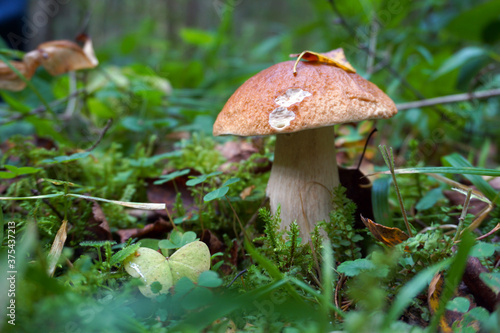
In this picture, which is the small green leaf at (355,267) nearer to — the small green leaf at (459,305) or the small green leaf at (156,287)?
the small green leaf at (459,305)

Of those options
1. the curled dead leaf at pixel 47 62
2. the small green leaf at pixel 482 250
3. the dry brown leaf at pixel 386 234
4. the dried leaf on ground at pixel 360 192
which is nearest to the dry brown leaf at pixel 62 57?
the curled dead leaf at pixel 47 62

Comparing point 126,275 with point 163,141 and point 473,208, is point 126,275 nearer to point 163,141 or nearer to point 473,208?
point 473,208

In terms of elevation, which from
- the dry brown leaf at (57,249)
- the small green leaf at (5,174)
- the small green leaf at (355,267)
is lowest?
the dry brown leaf at (57,249)

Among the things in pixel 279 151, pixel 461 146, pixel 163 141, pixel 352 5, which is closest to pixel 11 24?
pixel 163 141

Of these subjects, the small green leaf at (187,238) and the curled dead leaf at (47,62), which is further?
the curled dead leaf at (47,62)

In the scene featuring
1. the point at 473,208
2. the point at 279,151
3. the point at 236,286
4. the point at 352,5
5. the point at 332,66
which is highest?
the point at 352,5

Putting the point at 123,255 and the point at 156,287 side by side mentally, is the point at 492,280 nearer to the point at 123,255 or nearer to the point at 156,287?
the point at 156,287
